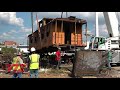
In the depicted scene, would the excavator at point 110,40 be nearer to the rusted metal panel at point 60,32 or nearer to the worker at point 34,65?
the rusted metal panel at point 60,32

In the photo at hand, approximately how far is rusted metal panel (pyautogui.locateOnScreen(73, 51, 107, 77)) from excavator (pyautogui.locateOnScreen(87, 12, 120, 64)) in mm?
A: 6817

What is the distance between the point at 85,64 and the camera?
15.3 m

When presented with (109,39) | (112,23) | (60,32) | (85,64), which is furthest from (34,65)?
(109,39)

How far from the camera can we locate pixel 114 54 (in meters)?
22.4

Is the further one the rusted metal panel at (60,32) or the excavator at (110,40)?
the excavator at (110,40)

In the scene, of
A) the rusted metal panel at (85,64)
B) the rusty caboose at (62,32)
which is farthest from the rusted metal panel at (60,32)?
the rusted metal panel at (85,64)

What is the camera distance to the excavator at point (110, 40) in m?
22.0

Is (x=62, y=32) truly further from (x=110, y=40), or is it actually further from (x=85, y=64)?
(x=85, y=64)

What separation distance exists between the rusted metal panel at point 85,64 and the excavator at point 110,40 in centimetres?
682

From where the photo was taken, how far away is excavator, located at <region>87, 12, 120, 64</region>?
22.0m

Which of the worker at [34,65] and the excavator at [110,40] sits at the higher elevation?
the excavator at [110,40]

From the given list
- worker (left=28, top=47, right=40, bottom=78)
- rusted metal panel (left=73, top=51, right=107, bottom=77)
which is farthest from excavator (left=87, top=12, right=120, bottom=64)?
worker (left=28, top=47, right=40, bottom=78)
